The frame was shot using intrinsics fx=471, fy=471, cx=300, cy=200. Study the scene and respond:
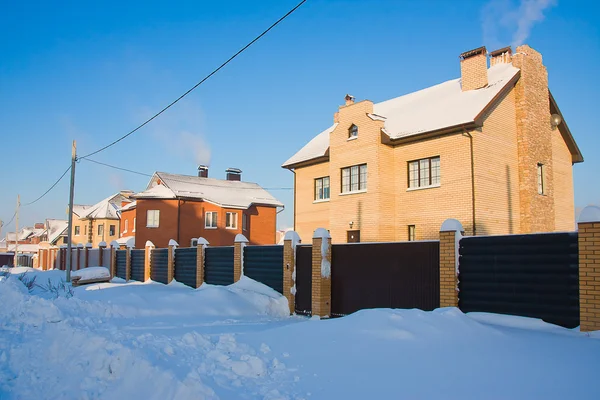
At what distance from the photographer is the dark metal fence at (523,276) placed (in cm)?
751

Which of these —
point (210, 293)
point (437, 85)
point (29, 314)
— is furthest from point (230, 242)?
point (29, 314)

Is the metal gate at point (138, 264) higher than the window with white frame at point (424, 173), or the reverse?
the window with white frame at point (424, 173)

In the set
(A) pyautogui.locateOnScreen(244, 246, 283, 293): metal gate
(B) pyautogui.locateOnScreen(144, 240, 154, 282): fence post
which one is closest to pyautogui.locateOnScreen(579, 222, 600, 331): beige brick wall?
(A) pyautogui.locateOnScreen(244, 246, 283, 293): metal gate

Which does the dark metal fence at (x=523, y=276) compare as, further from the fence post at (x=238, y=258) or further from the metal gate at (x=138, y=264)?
the metal gate at (x=138, y=264)

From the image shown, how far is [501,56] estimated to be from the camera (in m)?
20.7

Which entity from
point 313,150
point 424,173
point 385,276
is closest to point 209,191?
point 313,150

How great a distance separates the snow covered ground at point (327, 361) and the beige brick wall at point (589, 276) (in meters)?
0.29

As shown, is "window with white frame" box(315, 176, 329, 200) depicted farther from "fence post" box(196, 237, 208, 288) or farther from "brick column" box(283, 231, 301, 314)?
"brick column" box(283, 231, 301, 314)

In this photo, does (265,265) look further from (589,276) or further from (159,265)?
(589,276)

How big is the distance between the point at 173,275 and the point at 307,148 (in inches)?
387

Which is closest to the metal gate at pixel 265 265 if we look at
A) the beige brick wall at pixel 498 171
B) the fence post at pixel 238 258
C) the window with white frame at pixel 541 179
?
the fence post at pixel 238 258

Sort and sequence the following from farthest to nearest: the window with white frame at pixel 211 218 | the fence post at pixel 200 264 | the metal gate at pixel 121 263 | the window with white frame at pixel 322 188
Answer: the window with white frame at pixel 211 218, the metal gate at pixel 121 263, the window with white frame at pixel 322 188, the fence post at pixel 200 264

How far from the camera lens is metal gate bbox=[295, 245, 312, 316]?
12676 millimetres

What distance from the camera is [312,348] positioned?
23.0 feet
